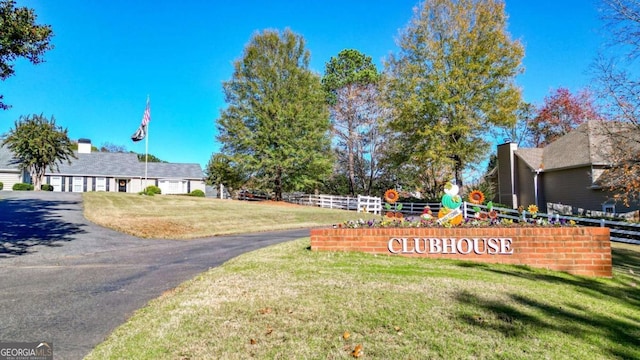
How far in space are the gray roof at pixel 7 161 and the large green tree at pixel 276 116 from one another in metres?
22.4

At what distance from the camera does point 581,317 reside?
457 centimetres

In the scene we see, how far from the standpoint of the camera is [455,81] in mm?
24422

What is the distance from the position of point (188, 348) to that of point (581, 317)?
14.5ft

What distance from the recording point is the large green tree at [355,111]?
118 feet

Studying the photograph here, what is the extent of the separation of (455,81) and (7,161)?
42.7 m

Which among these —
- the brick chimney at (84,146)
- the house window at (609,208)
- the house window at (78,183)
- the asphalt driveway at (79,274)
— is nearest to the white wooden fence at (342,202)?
the house window at (609,208)

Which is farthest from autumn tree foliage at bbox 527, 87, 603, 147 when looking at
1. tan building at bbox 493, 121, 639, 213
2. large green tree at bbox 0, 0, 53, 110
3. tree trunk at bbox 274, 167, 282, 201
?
large green tree at bbox 0, 0, 53, 110

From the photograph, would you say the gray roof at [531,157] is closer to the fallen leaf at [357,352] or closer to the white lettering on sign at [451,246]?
the white lettering on sign at [451,246]

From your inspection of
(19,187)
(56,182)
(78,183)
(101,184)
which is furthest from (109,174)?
(19,187)

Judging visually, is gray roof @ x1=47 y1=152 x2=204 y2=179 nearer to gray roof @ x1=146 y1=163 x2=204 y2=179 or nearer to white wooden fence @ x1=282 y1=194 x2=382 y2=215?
gray roof @ x1=146 y1=163 x2=204 y2=179

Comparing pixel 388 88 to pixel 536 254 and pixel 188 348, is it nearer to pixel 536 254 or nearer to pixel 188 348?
pixel 536 254

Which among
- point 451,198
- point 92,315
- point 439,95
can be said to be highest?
point 439,95

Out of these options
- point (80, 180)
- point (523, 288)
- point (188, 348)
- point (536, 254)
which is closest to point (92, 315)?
point (188, 348)

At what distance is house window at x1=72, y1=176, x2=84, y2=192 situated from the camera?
41925mm
